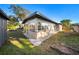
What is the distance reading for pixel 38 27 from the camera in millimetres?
3389

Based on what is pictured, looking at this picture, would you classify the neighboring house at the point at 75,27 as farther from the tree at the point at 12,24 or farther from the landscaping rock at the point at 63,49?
the tree at the point at 12,24

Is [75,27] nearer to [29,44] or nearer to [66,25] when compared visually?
[66,25]

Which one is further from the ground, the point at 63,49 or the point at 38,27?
the point at 38,27

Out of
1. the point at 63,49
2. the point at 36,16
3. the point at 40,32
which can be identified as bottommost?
the point at 63,49

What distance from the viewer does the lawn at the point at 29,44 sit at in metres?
3.38

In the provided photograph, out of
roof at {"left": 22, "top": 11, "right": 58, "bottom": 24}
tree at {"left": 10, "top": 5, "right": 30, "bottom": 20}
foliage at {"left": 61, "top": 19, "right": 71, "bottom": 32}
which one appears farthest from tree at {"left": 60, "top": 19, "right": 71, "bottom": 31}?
tree at {"left": 10, "top": 5, "right": 30, "bottom": 20}

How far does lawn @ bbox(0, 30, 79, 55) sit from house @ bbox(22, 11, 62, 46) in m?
0.05

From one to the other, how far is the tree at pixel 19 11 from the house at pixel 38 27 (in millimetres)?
46

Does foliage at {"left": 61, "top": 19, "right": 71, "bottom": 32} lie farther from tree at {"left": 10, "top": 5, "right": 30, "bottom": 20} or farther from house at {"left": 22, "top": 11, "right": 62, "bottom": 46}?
tree at {"left": 10, "top": 5, "right": 30, "bottom": 20}

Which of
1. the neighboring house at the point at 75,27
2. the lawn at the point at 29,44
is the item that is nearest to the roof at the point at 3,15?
the lawn at the point at 29,44

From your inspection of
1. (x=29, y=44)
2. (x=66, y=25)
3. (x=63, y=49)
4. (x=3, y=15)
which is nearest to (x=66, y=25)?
(x=66, y=25)

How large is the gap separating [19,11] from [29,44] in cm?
38

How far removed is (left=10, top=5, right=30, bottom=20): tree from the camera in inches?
132
